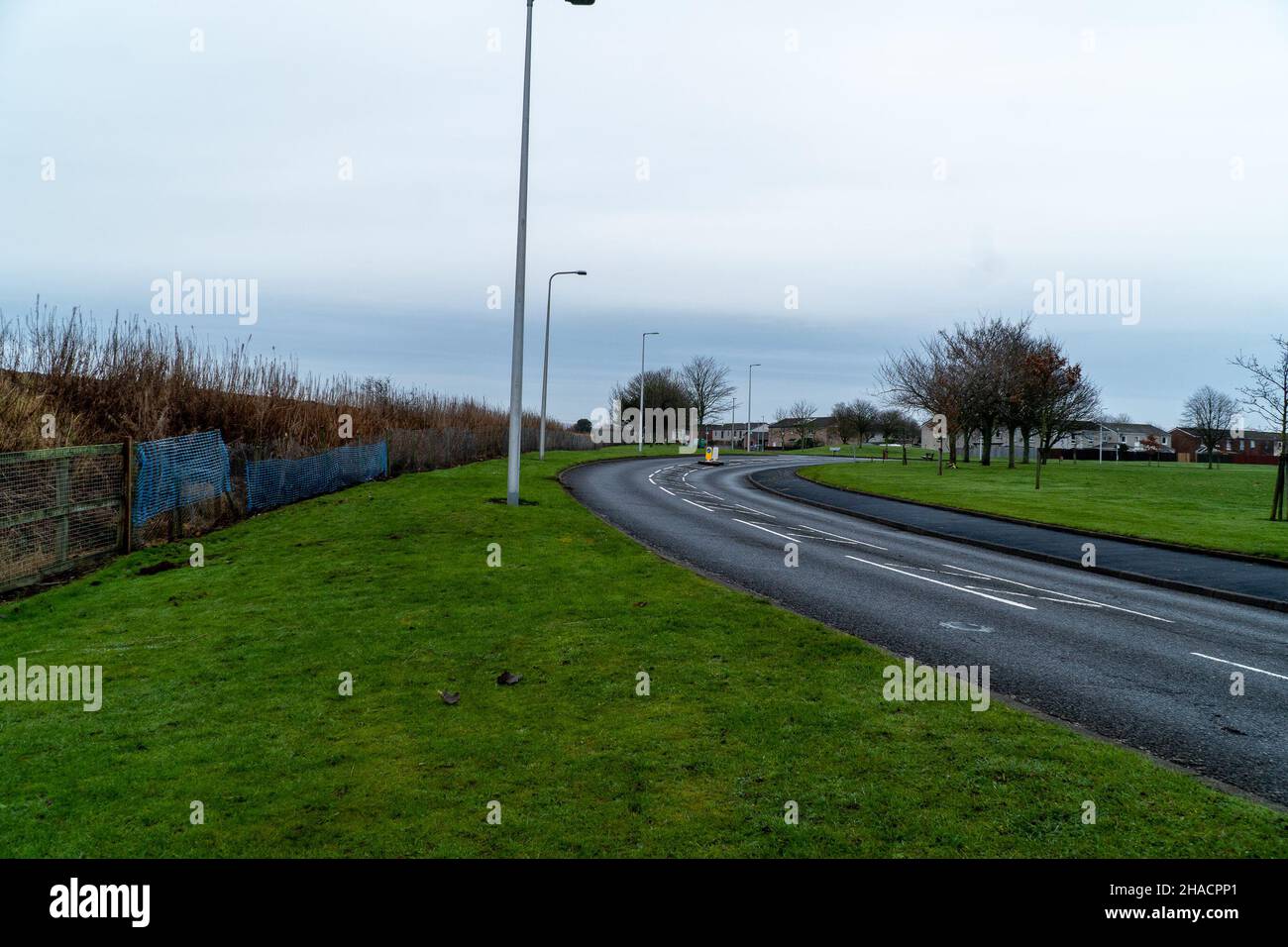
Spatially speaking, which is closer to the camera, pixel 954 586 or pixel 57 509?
pixel 57 509

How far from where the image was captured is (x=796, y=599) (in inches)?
479

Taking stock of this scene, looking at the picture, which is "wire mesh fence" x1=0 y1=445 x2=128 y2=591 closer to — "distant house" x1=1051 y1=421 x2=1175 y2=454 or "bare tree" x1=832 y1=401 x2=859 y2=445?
"bare tree" x1=832 y1=401 x2=859 y2=445

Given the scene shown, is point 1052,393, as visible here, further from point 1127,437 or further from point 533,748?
point 1127,437

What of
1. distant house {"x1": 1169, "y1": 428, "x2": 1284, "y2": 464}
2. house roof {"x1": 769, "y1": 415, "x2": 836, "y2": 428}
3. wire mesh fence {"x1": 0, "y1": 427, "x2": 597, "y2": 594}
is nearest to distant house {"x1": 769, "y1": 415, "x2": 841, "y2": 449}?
house roof {"x1": 769, "y1": 415, "x2": 836, "y2": 428}

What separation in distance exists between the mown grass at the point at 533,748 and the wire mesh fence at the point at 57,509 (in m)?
1.88

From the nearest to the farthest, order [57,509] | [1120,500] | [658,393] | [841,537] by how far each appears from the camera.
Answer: [57,509], [841,537], [1120,500], [658,393]

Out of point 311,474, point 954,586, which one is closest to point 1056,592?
point 954,586

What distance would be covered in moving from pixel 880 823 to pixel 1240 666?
7145 mm

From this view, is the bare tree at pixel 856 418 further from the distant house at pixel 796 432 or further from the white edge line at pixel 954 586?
the white edge line at pixel 954 586

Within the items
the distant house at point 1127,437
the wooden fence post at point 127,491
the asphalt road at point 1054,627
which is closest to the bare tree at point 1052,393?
the asphalt road at point 1054,627

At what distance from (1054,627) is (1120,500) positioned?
2299 centimetres

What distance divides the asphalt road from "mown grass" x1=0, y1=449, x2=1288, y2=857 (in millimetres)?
1176

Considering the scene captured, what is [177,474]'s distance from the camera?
1678 cm
